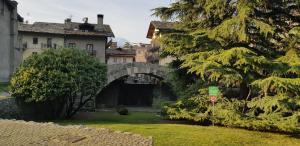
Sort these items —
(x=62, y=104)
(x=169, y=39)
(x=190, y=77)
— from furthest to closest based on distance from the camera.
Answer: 1. (x=62, y=104)
2. (x=190, y=77)
3. (x=169, y=39)

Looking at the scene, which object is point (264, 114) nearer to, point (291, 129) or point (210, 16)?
point (291, 129)

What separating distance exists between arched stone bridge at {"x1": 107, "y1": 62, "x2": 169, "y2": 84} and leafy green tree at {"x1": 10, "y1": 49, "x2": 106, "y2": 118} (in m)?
12.5

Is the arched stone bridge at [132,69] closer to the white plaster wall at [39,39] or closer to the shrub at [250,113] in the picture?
the shrub at [250,113]

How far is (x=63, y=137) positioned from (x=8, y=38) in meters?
28.3

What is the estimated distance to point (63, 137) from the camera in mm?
12383

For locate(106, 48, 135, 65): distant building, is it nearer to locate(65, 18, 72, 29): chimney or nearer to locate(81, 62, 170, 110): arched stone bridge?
locate(65, 18, 72, 29): chimney

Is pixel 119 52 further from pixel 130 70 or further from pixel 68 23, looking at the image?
pixel 130 70

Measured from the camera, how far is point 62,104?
23.8 meters

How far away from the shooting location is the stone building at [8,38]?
122 ft

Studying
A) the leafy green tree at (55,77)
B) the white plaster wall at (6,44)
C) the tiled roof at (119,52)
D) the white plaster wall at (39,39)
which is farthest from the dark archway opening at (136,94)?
the leafy green tree at (55,77)

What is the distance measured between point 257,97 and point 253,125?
136cm

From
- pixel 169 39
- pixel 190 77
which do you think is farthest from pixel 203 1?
pixel 190 77

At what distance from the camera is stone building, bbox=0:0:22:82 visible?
3725cm

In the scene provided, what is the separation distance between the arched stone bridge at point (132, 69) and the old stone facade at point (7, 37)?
885 centimetres
